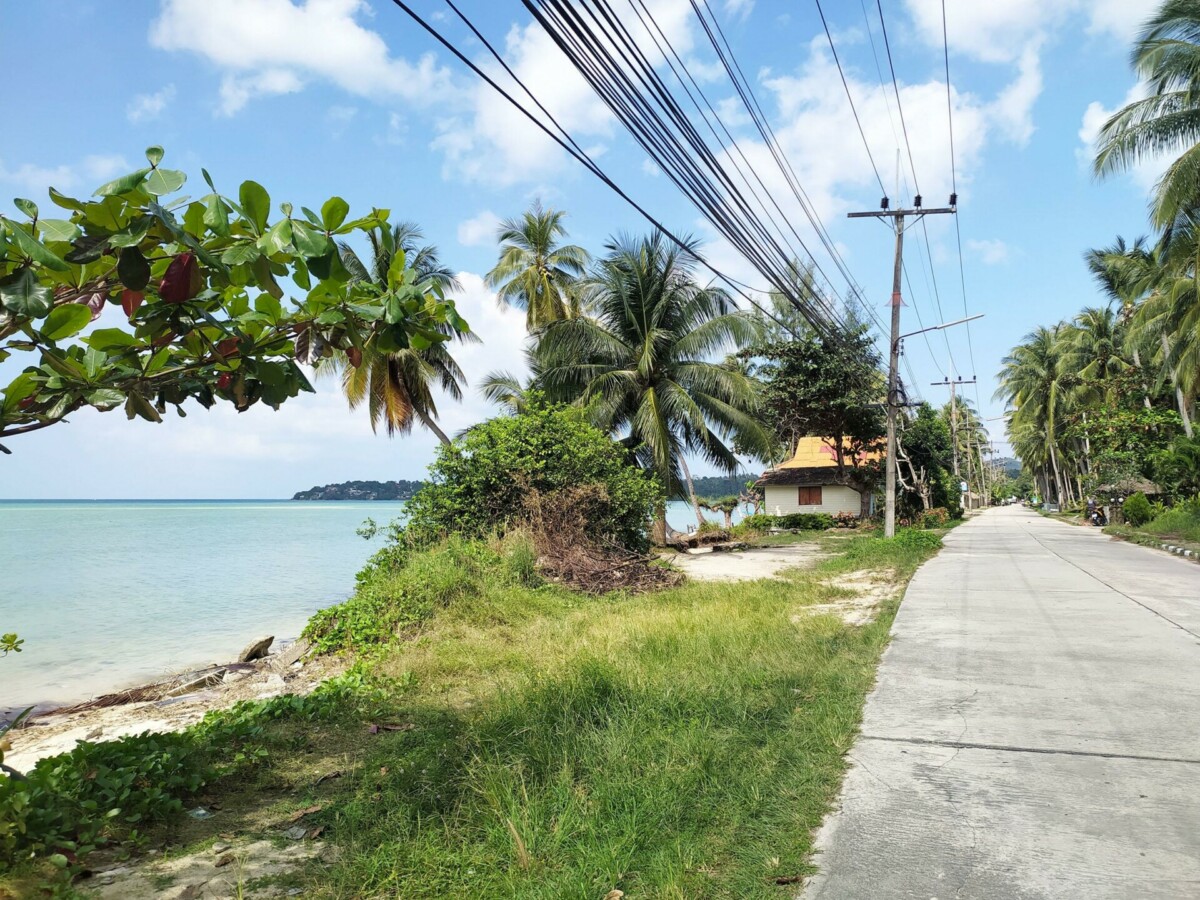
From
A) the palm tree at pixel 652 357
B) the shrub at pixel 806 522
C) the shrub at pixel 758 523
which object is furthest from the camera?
the shrub at pixel 806 522

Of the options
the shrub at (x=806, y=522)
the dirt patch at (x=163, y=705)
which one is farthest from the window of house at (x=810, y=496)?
the dirt patch at (x=163, y=705)

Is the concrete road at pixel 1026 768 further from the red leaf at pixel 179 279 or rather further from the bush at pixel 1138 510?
the bush at pixel 1138 510

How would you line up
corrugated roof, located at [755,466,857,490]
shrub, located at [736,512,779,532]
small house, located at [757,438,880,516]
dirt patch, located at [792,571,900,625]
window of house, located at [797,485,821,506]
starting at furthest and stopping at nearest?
1. window of house, located at [797,485,821,506]
2. corrugated roof, located at [755,466,857,490]
3. small house, located at [757,438,880,516]
4. shrub, located at [736,512,779,532]
5. dirt patch, located at [792,571,900,625]

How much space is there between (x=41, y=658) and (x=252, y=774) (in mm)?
11414

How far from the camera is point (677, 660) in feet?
22.5

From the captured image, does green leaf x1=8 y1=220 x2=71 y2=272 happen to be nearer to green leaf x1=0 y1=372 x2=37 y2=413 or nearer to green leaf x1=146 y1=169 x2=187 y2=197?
green leaf x1=146 y1=169 x2=187 y2=197

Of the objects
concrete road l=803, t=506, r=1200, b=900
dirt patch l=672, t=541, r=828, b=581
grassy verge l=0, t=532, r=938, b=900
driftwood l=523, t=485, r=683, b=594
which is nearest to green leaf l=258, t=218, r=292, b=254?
grassy verge l=0, t=532, r=938, b=900

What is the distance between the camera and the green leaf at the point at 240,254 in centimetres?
252

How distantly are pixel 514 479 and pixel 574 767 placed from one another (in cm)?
973

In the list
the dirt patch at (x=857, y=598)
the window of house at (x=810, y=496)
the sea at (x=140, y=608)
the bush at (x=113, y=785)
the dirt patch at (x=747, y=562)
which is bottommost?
the sea at (x=140, y=608)

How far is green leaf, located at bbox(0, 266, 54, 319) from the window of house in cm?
4194

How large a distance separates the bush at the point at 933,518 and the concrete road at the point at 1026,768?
98.2 ft

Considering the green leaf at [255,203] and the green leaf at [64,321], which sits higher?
the green leaf at [255,203]

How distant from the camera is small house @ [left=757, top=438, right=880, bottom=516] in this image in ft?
135
